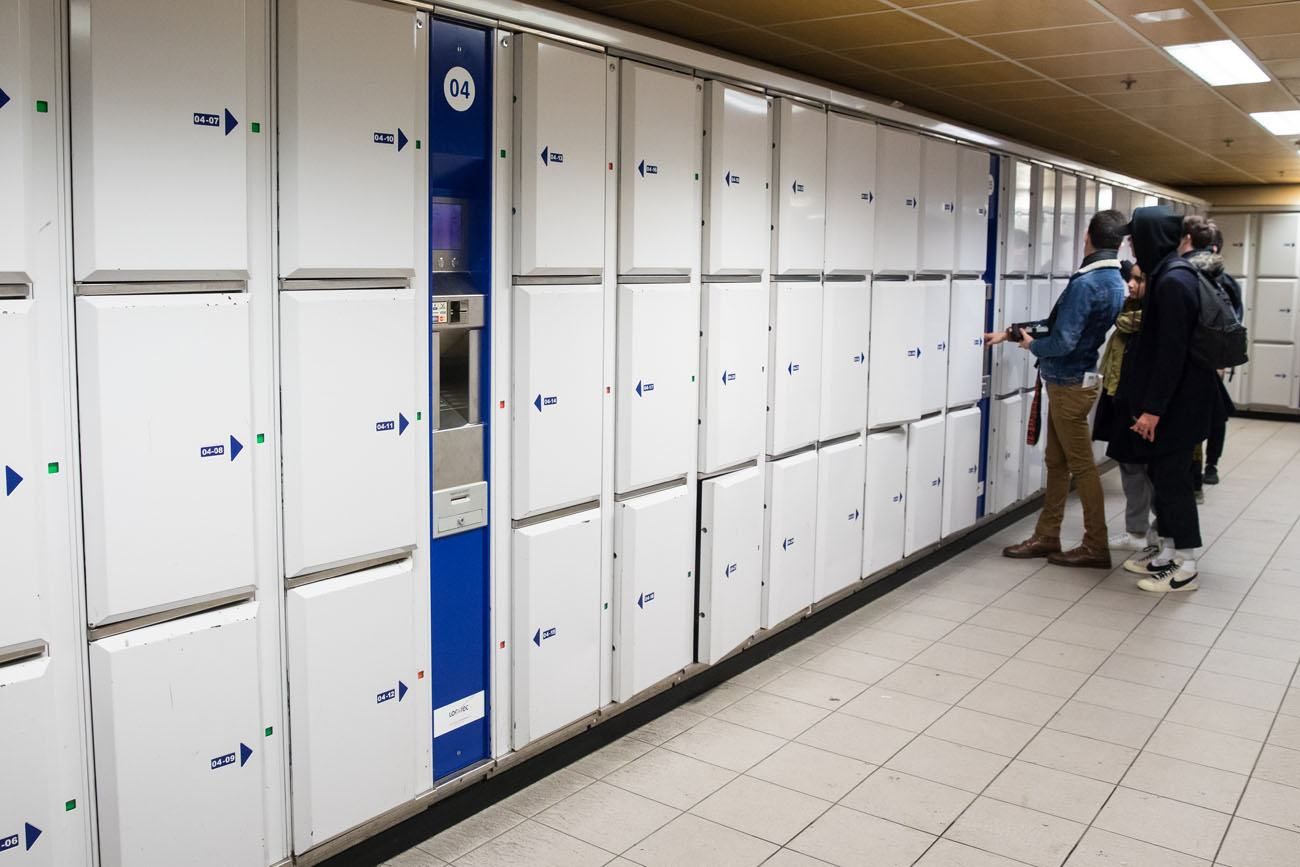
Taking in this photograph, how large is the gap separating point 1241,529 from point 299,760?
654 centimetres

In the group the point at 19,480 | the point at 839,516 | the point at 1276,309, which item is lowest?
the point at 839,516

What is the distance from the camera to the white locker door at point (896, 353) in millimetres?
5297

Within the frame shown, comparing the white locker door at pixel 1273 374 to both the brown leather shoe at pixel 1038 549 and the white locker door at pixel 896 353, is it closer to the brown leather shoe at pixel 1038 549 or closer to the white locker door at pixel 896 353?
the brown leather shoe at pixel 1038 549

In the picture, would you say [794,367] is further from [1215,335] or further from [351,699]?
[351,699]

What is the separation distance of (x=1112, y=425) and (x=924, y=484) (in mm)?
1165

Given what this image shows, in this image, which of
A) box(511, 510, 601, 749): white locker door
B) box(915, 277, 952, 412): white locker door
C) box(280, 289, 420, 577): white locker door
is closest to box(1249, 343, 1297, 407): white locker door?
box(915, 277, 952, 412): white locker door

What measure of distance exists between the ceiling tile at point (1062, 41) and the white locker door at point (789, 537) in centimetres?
189

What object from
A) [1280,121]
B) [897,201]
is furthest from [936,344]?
[1280,121]

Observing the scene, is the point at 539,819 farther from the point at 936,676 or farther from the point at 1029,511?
the point at 1029,511

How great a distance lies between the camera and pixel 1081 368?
5996 millimetres

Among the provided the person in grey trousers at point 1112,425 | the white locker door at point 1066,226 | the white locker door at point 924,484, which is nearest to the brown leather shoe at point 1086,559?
the person in grey trousers at point 1112,425

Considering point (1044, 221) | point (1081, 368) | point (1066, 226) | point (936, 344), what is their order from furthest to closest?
point (1066, 226)
point (1044, 221)
point (1081, 368)
point (936, 344)

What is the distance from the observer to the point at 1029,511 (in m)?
7.68

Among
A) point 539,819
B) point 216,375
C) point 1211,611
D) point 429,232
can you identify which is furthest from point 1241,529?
point 216,375
